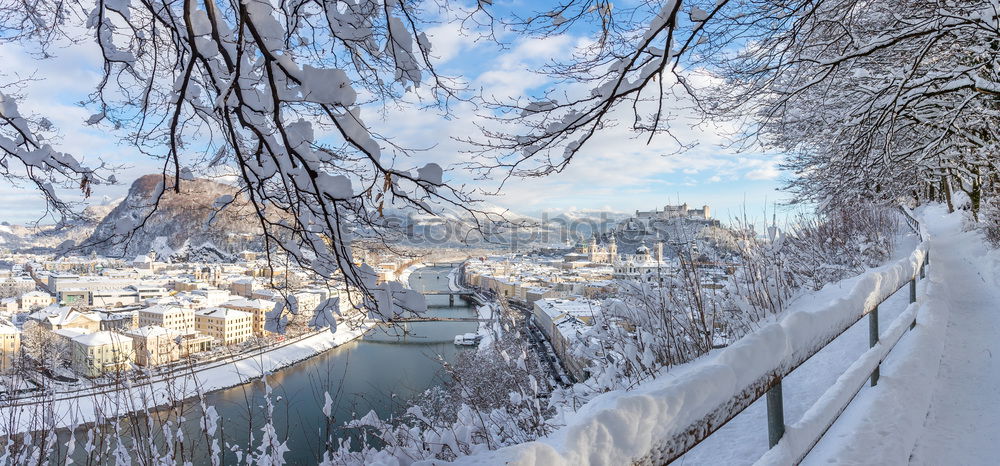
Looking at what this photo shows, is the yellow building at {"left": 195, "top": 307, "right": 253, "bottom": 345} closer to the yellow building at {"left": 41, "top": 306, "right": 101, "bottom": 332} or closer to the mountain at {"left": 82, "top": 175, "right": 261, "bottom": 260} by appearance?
the yellow building at {"left": 41, "top": 306, "right": 101, "bottom": 332}

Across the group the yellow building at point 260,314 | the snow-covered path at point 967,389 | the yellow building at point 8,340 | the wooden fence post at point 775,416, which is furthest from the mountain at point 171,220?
the yellow building at point 8,340

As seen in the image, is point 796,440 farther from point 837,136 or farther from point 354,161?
point 837,136

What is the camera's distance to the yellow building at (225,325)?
47.3 feet

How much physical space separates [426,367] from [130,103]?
1465 cm

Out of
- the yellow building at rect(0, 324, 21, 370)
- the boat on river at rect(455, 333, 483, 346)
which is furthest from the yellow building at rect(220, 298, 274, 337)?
the boat on river at rect(455, 333, 483, 346)

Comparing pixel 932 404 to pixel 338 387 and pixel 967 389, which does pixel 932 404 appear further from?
pixel 338 387

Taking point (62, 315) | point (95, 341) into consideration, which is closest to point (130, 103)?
point (95, 341)

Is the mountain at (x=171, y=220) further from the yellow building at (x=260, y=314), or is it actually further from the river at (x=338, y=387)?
the river at (x=338, y=387)

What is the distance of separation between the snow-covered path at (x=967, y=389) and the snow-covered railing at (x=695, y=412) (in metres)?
0.97

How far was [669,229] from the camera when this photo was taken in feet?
16.2

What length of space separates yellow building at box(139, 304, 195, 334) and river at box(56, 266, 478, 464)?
2917mm

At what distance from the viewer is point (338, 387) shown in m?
6.91

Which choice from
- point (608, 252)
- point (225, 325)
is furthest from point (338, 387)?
point (225, 325)

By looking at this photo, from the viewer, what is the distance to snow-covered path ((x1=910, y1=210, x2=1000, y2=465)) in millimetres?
2020
